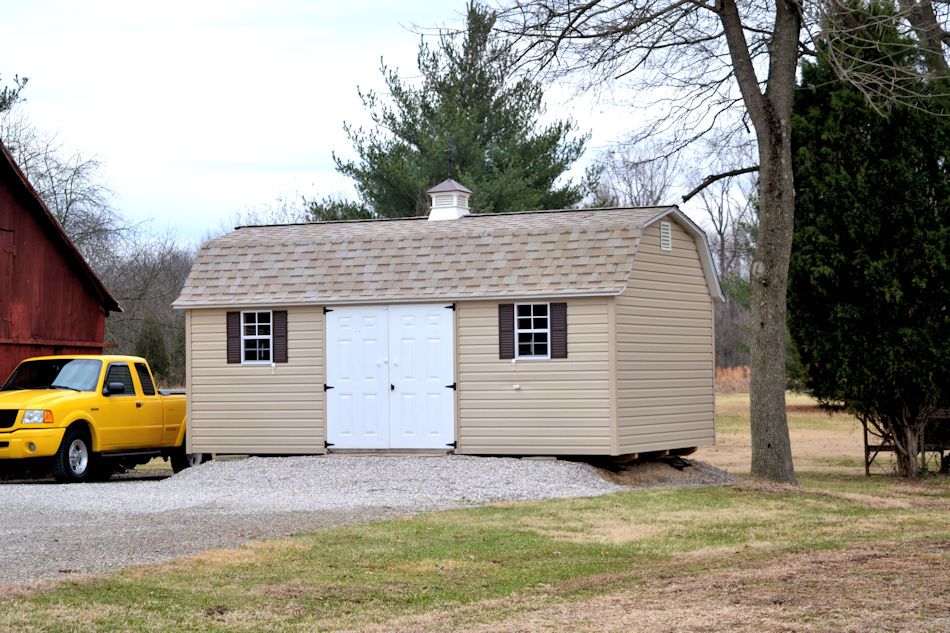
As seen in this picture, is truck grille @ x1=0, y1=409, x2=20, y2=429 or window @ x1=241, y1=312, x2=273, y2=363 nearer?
truck grille @ x1=0, y1=409, x2=20, y2=429

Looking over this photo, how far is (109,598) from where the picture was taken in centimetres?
782

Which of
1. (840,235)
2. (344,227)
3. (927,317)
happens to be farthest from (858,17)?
(344,227)

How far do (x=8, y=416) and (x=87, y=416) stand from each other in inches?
42.9

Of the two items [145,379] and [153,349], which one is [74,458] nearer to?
[145,379]

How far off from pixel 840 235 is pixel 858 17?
140 inches

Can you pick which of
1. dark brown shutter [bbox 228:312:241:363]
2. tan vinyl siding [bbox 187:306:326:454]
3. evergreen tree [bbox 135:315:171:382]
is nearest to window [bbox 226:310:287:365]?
dark brown shutter [bbox 228:312:241:363]

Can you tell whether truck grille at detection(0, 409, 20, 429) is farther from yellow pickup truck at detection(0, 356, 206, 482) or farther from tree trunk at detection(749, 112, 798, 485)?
tree trunk at detection(749, 112, 798, 485)

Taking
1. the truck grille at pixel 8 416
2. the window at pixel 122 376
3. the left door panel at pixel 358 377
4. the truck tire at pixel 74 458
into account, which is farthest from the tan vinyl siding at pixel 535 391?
the truck grille at pixel 8 416

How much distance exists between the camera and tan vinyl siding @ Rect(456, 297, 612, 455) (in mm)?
16625

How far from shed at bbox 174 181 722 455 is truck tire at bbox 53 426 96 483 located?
6.49 ft

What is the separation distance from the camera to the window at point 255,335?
18.4 m

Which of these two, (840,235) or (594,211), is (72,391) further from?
(840,235)

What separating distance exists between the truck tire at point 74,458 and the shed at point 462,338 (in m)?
1.98

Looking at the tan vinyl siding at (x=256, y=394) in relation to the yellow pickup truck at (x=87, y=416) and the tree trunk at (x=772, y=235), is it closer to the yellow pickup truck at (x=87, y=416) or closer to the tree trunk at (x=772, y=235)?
the yellow pickup truck at (x=87, y=416)
